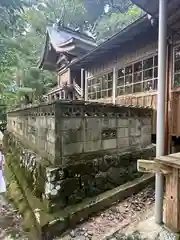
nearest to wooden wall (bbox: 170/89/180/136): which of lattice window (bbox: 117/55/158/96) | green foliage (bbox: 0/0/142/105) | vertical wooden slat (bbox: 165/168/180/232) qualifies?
lattice window (bbox: 117/55/158/96)

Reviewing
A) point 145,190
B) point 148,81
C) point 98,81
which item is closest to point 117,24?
point 98,81

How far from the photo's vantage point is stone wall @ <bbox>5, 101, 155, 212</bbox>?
11.1ft

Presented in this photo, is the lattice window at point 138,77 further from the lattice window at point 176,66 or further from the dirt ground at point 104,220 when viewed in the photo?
the dirt ground at point 104,220

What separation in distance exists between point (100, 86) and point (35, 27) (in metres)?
16.4

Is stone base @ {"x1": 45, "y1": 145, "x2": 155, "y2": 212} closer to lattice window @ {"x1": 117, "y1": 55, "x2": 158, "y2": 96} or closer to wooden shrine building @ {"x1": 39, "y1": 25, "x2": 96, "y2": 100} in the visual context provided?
lattice window @ {"x1": 117, "y1": 55, "x2": 158, "y2": 96}

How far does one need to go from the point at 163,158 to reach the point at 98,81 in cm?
608

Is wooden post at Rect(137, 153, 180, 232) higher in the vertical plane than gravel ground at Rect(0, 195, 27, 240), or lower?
higher

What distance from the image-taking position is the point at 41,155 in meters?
Answer: 4.18

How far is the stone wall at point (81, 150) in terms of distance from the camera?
3395 millimetres

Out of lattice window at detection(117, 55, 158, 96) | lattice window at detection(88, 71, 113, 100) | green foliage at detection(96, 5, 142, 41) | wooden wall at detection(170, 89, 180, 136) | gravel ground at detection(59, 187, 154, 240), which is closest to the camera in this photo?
gravel ground at detection(59, 187, 154, 240)

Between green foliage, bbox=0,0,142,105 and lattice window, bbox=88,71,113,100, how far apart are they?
3242 mm

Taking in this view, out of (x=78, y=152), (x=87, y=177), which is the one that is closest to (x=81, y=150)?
(x=78, y=152)

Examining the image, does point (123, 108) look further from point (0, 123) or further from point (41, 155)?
point (0, 123)

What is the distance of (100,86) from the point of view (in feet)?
26.9
